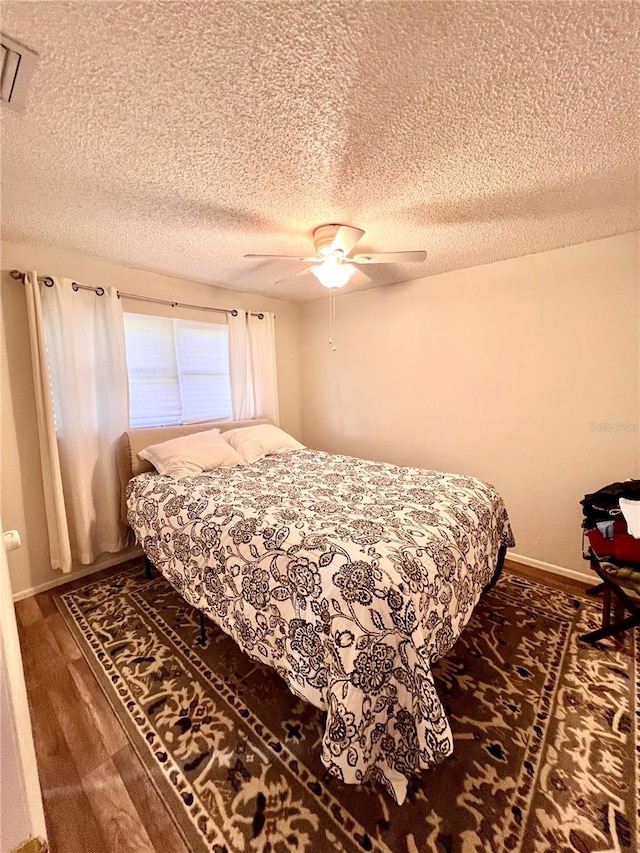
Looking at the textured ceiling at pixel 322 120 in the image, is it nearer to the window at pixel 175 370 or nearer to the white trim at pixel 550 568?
the window at pixel 175 370

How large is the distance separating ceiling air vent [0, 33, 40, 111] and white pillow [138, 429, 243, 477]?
190 centimetres

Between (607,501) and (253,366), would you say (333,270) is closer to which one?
(253,366)

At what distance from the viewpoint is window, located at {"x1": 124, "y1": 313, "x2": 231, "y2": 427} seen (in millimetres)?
2811

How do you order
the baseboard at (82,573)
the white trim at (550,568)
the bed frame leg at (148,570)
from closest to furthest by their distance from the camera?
the baseboard at (82,573) < the white trim at (550,568) < the bed frame leg at (148,570)

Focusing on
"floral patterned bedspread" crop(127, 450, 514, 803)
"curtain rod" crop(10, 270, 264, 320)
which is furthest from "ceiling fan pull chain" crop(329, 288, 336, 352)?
"floral patterned bedspread" crop(127, 450, 514, 803)

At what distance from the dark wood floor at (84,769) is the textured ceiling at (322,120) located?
2318 millimetres

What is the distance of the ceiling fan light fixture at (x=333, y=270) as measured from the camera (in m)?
1.93

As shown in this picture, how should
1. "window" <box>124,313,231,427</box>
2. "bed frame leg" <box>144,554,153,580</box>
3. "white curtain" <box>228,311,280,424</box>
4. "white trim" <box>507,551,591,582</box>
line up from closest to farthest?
"white trim" <box>507,551,591,582</box> < "bed frame leg" <box>144,554,153,580</box> < "window" <box>124,313,231,427</box> < "white curtain" <box>228,311,280,424</box>

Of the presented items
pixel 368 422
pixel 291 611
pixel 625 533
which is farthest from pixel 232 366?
pixel 625 533

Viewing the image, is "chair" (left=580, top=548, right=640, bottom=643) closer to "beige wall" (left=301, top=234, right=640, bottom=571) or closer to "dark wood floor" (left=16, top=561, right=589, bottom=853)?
"beige wall" (left=301, top=234, right=640, bottom=571)

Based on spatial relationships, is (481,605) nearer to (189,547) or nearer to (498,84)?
(189,547)

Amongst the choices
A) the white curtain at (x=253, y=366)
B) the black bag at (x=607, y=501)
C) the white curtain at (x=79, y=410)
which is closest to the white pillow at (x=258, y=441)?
the white curtain at (x=253, y=366)

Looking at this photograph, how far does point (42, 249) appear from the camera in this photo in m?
2.30

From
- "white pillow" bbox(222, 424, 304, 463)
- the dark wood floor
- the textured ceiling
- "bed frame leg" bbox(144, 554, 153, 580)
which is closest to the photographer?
the textured ceiling
